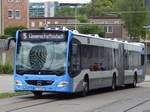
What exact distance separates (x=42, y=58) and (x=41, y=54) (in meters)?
0.19

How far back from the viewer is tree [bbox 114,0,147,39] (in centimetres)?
11269

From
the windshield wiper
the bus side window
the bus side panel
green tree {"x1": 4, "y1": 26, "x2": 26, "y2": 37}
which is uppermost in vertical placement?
the bus side window

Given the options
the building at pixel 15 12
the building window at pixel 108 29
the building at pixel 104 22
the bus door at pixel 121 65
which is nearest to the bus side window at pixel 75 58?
the bus door at pixel 121 65

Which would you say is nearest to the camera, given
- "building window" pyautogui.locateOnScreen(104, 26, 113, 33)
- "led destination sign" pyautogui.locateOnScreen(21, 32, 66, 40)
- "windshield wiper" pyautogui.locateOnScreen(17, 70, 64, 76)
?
"windshield wiper" pyautogui.locateOnScreen(17, 70, 64, 76)

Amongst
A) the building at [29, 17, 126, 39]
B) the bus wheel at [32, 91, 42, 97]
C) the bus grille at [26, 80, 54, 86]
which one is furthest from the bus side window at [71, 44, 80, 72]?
the building at [29, 17, 126, 39]

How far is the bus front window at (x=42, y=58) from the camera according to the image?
25.9 meters

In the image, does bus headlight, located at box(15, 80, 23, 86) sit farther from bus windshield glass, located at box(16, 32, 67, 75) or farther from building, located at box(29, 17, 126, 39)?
building, located at box(29, 17, 126, 39)

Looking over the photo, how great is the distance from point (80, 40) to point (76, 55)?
952 millimetres

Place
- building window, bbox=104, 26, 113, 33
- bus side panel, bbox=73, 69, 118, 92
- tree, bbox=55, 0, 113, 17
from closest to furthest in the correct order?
bus side panel, bbox=73, 69, 118, 92, building window, bbox=104, 26, 113, 33, tree, bbox=55, 0, 113, 17

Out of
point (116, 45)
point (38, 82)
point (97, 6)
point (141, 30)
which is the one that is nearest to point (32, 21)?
point (97, 6)

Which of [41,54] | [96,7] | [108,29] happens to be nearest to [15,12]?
[108,29]

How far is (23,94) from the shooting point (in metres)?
29.7

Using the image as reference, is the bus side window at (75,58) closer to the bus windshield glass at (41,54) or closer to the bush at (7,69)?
the bus windshield glass at (41,54)

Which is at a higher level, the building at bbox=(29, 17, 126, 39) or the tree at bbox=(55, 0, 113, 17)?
the tree at bbox=(55, 0, 113, 17)
